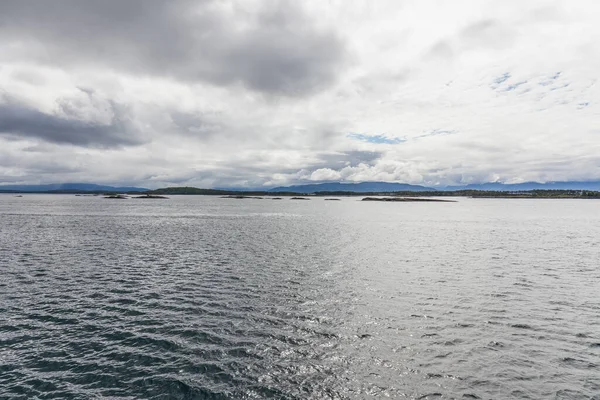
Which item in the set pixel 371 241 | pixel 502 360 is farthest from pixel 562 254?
pixel 502 360

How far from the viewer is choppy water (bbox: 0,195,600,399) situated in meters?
18.7

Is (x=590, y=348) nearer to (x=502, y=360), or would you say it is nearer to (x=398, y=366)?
(x=502, y=360)

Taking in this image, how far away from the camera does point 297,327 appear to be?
2641 cm

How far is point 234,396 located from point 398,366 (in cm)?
997

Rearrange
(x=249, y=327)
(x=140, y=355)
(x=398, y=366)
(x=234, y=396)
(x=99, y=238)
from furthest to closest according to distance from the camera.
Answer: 1. (x=99, y=238)
2. (x=249, y=327)
3. (x=140, y=355)
4. (x=398, y=366)
5. (x=234, y=396)

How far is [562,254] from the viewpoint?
58.8 meters

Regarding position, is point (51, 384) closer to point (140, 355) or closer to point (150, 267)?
point (140, 355)

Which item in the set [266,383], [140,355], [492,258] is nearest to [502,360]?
[266,383]

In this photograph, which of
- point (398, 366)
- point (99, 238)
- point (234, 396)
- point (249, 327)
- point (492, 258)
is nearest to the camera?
point (234, 396)

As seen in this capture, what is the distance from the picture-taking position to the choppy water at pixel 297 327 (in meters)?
18.7

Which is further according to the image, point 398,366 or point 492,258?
point 492,258

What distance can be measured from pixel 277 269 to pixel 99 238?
50027mm

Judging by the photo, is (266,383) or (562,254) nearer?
(266,383)

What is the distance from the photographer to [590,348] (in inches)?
906
